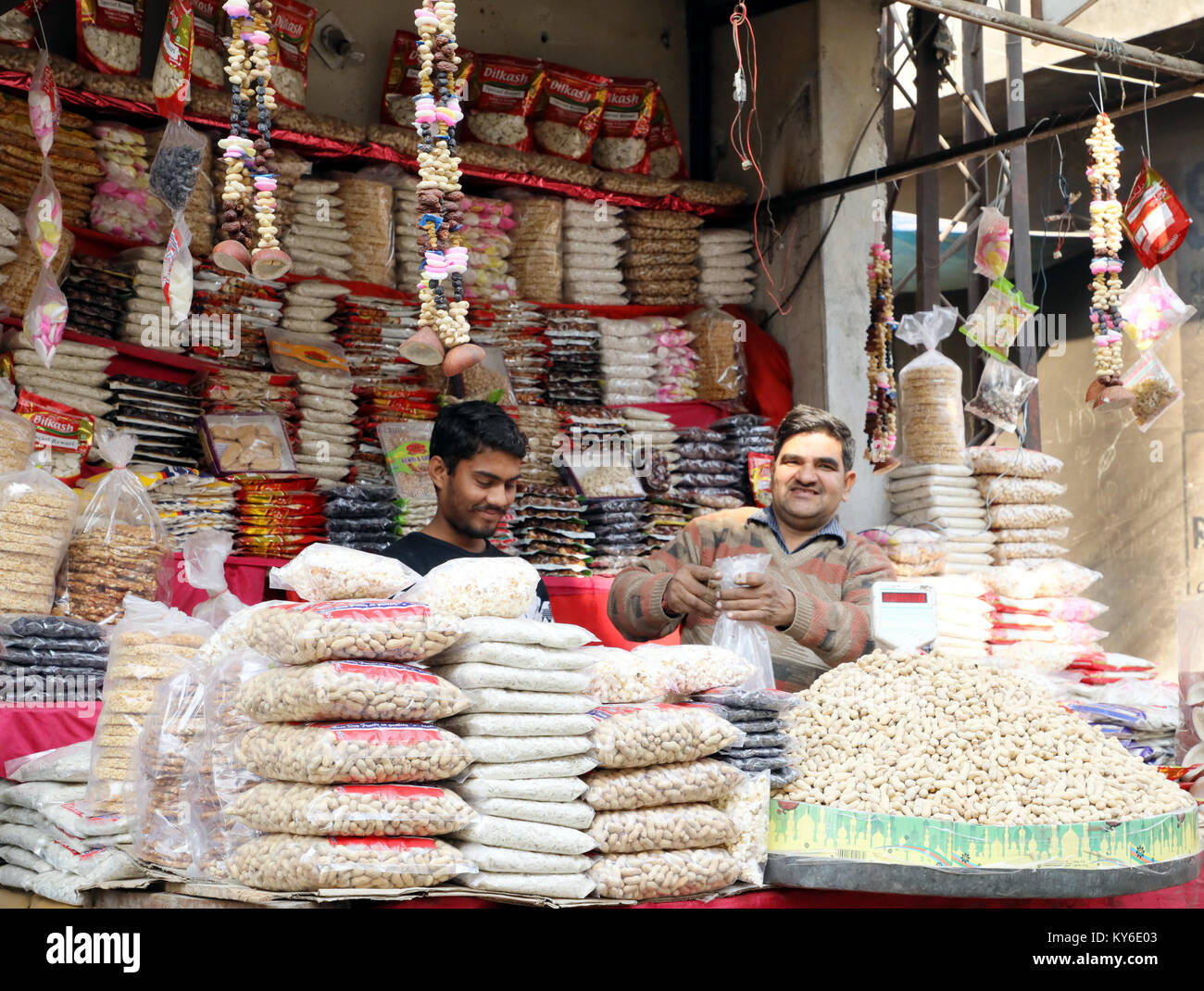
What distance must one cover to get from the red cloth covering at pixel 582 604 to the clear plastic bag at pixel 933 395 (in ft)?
3.80

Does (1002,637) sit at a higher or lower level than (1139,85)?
lower

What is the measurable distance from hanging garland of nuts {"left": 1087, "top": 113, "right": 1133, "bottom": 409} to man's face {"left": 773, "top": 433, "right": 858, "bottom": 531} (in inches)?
44.5

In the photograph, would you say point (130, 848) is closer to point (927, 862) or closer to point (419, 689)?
point (419, 689)

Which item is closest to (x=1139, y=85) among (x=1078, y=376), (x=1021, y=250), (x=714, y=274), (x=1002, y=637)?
(x=1078, y=376)

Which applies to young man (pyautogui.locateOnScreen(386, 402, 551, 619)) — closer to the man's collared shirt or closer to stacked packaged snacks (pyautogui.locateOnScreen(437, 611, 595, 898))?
the man's collared shirt

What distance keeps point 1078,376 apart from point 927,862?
704 centimetres

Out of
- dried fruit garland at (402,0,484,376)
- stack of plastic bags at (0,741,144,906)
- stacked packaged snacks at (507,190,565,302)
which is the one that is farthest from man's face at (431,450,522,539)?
stacked packaged snacks at (507,190,565,302)

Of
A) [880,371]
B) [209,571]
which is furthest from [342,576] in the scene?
[880,371]

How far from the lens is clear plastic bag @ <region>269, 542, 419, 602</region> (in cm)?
172

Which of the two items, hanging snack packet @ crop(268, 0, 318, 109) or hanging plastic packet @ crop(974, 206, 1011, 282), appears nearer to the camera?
hanging plastic packet @ crop(974, 206, 1011, 282)

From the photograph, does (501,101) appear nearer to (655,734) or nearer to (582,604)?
(582,604)

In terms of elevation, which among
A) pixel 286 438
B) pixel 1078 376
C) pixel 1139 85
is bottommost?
pixel 286 438

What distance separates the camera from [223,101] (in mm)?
4113
